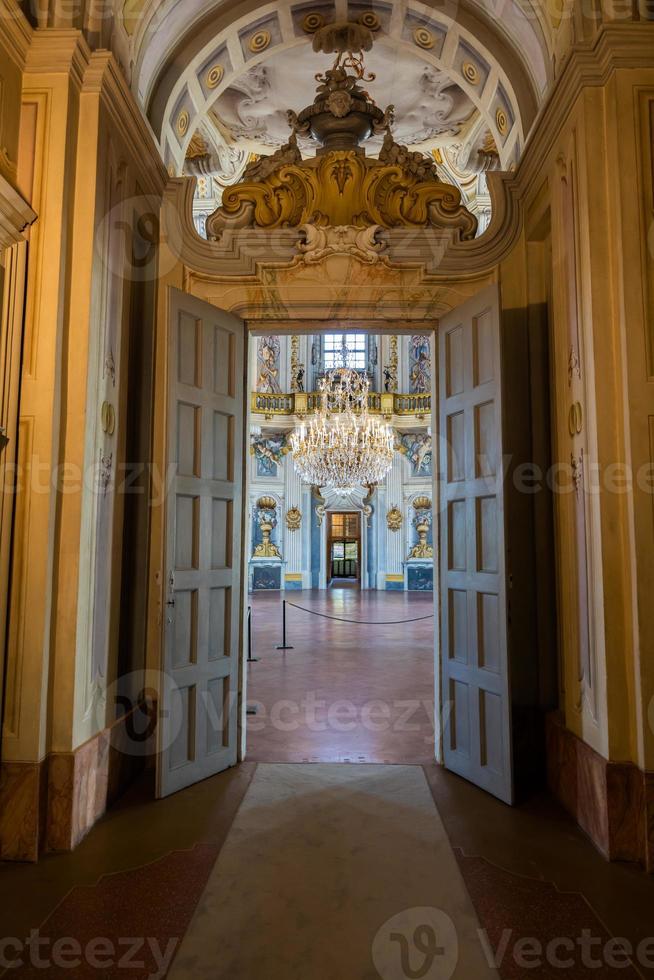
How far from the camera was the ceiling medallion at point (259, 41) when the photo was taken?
4.90 meters

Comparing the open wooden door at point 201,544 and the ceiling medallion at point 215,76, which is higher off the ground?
the ceiling medallion at point 215,76

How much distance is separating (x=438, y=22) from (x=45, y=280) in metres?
3.68

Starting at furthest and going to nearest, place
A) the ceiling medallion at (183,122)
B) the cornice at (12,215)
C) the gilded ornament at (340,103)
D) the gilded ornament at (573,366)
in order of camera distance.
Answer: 1. the ceiling medallion at (183,122)
2. the gilded ornament at (340,103)
3. the gilded ornament at (573,366)
4. the cornice at (12,215)

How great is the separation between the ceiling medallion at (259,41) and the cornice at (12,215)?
9.73ft

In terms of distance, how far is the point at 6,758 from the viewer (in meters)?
2.97

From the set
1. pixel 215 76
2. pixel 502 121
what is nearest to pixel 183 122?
pixel 215 76

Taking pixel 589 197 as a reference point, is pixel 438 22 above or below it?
above

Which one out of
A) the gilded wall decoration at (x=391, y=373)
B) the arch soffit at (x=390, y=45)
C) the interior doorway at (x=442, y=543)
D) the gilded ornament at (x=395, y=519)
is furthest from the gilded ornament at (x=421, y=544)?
the arch soffit at (x=390, y=45)

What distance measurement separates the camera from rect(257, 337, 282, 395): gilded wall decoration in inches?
774

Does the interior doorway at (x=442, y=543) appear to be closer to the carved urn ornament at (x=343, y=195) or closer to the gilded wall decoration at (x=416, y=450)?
the carved urn ornament at (x=343, y=195)

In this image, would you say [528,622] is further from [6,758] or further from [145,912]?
[6,758]

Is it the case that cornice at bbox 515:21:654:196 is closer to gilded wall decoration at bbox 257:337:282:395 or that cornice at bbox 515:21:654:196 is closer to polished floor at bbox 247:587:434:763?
polished floor at bbox 247:587:434:763

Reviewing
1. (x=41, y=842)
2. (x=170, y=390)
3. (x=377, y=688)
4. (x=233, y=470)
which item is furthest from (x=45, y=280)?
(x=377, y=688)

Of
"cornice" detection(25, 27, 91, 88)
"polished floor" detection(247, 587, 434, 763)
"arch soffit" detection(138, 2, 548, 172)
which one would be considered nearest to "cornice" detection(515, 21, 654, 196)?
"arch soffit" detection(138, 2, 548, 172)
